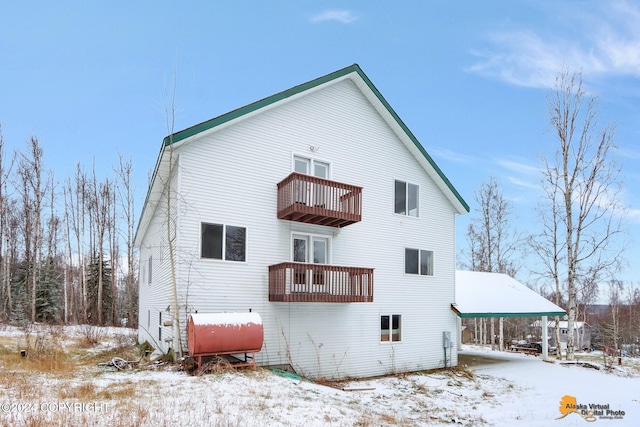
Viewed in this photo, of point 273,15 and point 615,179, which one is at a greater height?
point 273,15

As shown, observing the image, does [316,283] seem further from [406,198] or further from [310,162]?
[406,198]

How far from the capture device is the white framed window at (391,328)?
15.7 m

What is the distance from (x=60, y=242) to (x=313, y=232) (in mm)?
33174

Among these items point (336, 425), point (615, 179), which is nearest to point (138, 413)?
point (336, 425)

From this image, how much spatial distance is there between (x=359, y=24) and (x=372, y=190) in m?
6.00

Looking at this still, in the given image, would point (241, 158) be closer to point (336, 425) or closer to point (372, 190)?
point (372, 190)

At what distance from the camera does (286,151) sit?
46.6 feet

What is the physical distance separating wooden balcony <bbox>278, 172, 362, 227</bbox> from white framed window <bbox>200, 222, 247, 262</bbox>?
148 centimetres

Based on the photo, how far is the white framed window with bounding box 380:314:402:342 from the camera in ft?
51.5

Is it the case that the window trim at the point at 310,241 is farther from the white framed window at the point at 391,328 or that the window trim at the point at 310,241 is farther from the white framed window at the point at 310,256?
the white framed window at the point at 391,328

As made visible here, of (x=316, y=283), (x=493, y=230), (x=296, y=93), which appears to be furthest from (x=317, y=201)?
(x=493, y=230)

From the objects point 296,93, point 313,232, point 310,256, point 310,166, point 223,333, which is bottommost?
point 223,333

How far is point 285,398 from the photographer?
8836 mm

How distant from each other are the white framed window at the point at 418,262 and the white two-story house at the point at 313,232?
0.04m
